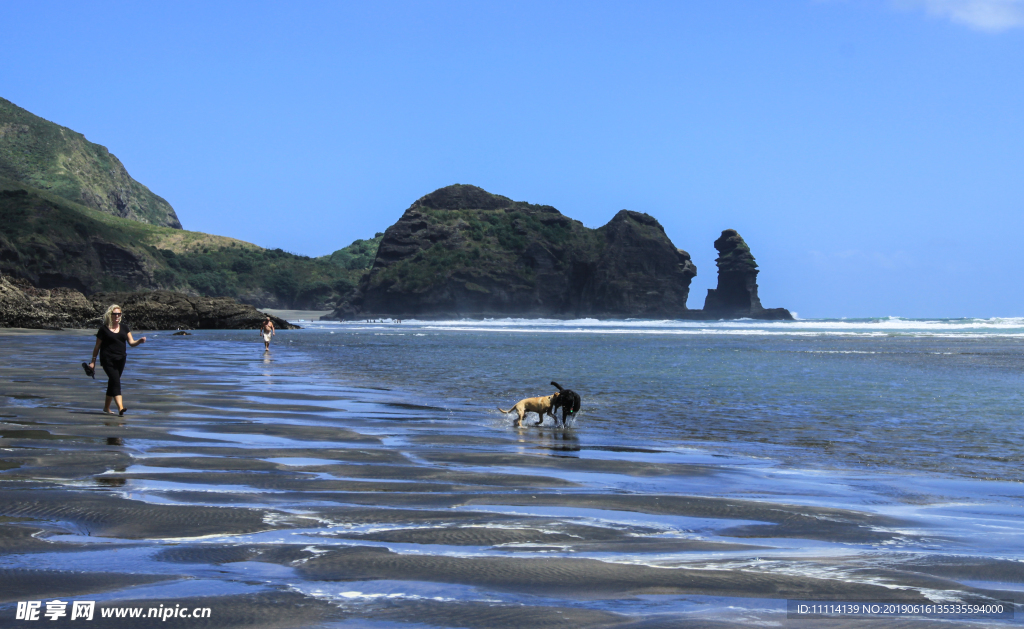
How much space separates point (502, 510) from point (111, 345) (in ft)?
32.4

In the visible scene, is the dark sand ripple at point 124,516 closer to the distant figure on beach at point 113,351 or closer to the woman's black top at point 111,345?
the distant figure on beach at point 113,351

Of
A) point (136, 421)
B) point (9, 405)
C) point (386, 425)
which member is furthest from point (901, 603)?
point (9, 405)

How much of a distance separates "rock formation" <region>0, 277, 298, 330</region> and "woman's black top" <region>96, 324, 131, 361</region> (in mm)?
47552

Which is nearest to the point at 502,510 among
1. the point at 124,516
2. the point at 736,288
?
the point at 124,516

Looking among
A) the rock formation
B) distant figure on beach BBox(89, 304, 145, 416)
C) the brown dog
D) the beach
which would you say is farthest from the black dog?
the rock formation

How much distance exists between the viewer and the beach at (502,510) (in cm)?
443

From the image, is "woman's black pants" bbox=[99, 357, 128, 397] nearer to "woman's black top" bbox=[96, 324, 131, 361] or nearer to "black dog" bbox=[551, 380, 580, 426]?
"woman's black top" bbox=[96, 324, 131, 361]

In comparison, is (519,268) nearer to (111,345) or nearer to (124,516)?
(111,345)

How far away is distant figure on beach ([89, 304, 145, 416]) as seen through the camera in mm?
13891

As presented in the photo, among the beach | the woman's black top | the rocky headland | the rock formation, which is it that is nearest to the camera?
the beach

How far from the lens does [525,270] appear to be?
6693 inches

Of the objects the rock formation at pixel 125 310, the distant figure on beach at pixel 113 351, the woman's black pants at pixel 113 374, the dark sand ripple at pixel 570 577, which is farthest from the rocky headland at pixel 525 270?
the dark sand ripple at pixel 570 577

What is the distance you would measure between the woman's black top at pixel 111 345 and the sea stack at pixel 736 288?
178 m

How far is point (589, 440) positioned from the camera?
12516 mm
